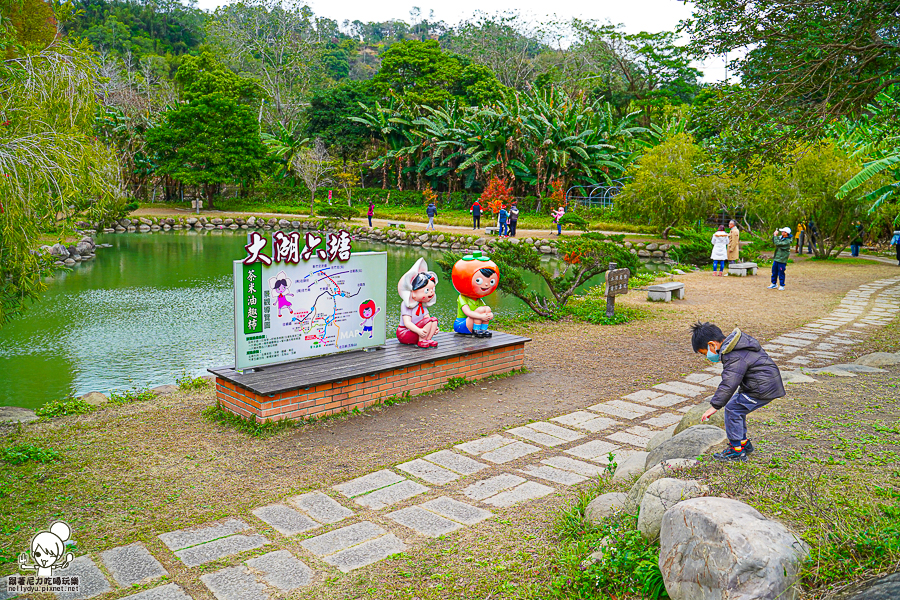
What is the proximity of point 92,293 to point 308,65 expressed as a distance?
3470cm

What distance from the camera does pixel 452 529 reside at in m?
3.78

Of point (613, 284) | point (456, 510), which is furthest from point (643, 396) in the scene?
point (613, 284)

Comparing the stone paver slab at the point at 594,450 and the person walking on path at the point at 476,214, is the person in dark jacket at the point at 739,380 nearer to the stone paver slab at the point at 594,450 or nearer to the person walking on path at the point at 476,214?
the stone paver slab at the point at 594,450

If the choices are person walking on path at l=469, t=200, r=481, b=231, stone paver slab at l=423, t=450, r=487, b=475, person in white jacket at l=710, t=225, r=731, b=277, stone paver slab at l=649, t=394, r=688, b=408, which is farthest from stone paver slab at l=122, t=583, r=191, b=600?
person walking on path at l=469, t=200, r=481, b=231

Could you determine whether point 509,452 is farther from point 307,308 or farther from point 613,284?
point 613,284

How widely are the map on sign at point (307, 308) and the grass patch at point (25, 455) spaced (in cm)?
158

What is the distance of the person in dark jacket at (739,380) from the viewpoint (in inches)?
148

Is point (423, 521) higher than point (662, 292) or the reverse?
the reverse

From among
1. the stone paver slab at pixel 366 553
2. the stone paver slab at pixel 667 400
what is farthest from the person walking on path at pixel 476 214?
the stone paver slab at pixel 366 553

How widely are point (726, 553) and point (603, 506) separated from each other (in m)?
1.03

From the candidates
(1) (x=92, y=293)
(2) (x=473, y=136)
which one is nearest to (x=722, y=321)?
(1) (x=92, y=293)

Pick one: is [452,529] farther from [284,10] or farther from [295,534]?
[284,10]

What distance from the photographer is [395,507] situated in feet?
13.4

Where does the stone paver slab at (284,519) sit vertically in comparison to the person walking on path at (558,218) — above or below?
below
